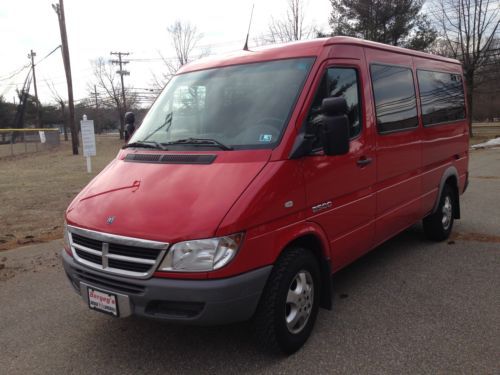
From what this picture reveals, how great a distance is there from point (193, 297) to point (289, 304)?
848 mm

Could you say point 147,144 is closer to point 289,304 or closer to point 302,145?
point 302,145

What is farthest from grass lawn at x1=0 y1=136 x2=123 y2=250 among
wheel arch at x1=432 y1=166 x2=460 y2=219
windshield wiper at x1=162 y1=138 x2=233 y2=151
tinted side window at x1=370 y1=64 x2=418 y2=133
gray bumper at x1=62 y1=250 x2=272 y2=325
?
wheel arch at x1=432 y1=166 x2=460 y2=219

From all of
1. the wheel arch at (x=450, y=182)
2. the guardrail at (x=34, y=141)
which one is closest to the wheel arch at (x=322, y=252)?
the wheel arch at (x=450, y=182)

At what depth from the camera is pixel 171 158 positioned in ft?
11.2

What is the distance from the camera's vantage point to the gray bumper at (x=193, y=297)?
2740mm

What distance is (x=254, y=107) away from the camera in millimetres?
3502

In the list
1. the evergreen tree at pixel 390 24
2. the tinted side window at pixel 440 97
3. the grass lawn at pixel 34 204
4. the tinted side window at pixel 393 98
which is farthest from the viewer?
the evergreen tree at pixel 390 24

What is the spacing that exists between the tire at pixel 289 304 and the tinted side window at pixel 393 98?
176cm

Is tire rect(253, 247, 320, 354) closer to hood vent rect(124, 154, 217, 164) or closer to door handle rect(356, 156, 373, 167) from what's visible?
hood vent rect(124, 154, 217, 164)

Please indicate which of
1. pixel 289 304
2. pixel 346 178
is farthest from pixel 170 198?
pixel 346 178

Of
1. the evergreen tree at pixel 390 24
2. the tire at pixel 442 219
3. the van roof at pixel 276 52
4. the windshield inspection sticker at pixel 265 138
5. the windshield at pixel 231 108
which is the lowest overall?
the tire at pixel 442 219

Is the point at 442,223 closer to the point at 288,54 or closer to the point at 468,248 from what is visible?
the point at 468,248

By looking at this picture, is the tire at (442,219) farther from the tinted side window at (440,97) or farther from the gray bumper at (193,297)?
the gray bumper at (193,297)

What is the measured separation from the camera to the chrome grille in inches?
111
